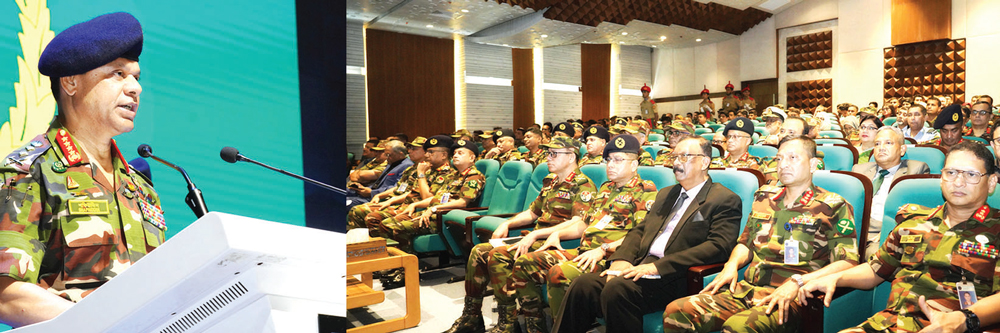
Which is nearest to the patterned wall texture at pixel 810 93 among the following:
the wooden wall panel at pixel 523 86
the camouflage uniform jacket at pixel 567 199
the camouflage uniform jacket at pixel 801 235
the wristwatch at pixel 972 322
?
the wooden wall panel at pixel 523 86

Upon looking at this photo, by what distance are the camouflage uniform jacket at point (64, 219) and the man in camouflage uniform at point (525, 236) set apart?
1958 mm

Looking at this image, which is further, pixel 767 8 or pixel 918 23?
pixel 767 8

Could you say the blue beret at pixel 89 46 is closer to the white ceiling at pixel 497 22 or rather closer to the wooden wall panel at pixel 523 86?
the white ceiling at pixel 497 22

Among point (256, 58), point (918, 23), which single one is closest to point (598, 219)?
point (256, 58)

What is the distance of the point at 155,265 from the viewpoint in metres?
0.57

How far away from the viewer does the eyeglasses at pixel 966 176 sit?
71.8 inches

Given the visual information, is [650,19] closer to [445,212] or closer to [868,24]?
[868,24]

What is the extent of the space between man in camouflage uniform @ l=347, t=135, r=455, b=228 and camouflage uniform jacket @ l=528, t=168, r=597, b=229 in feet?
5.27

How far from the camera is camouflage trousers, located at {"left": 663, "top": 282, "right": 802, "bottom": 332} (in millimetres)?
1990

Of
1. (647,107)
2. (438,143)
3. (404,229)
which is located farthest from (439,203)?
(647,107)

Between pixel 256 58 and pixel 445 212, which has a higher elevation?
pixel 256 58

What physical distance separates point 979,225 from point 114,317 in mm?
2212

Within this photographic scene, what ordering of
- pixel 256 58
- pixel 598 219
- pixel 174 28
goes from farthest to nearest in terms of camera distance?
pixel 598 219 → pixel 256 58 → pixel 174 28

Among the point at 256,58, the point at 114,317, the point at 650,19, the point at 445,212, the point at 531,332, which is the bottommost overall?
the point at 531,332
